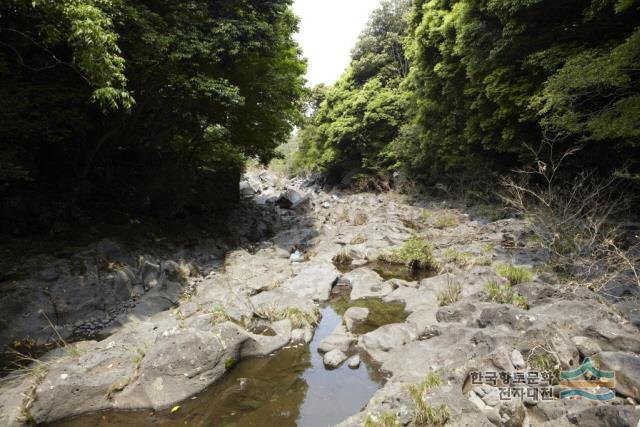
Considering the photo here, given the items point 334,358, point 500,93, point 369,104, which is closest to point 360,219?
point 500,93

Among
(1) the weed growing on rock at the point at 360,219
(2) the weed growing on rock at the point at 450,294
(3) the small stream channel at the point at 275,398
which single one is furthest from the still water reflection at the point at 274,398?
(1) the weed growing on rock at the point at 360,219

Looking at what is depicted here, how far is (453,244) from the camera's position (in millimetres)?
12258

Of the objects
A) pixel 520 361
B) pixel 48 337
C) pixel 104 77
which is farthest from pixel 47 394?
pixel 520 361

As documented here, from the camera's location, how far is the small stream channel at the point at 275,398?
4785mm

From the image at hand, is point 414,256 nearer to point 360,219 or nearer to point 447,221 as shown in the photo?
point 447,221

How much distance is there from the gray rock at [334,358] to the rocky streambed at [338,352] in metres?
0.03

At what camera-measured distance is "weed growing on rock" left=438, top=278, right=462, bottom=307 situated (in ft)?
25.3

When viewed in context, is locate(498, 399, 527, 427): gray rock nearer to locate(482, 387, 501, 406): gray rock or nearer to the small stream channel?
locate(482, 387, 501, 406): gray rock

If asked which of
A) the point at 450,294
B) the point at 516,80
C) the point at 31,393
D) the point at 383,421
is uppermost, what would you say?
the point at 516,80

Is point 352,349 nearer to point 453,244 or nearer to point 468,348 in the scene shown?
point 468,348

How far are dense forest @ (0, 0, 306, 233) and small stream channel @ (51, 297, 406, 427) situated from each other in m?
5.26

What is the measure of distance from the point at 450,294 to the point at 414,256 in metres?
3.43

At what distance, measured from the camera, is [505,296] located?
23.2 feet

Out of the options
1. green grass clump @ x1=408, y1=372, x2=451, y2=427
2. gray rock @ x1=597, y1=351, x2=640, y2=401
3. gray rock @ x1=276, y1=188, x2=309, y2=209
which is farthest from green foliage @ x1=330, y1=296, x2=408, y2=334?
gray rock @ x1=276, y1=188, x2=309, y2=209
